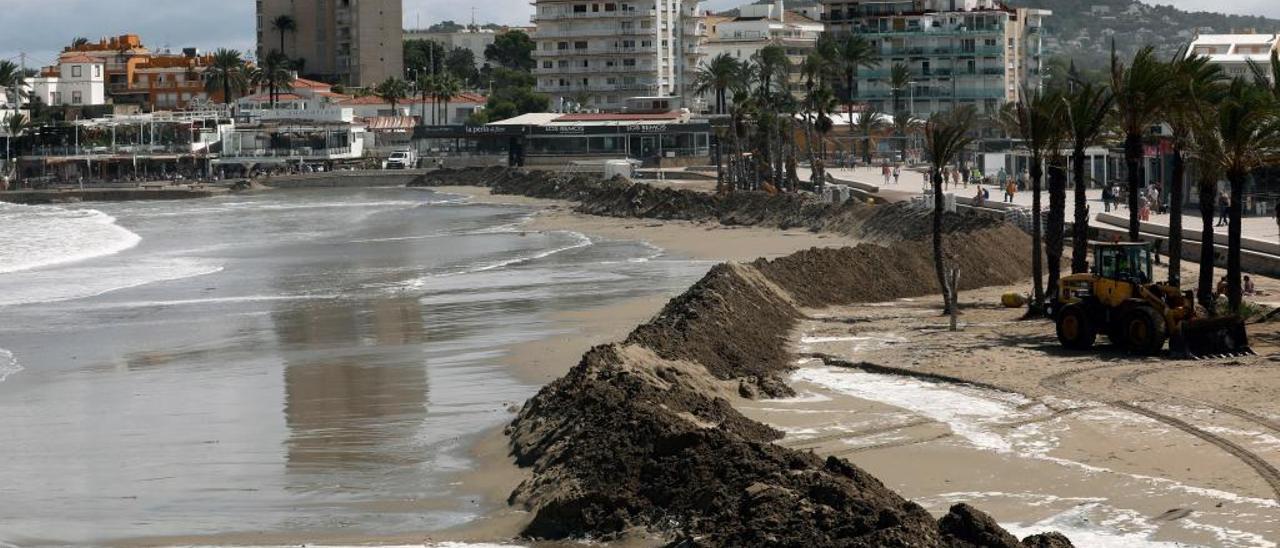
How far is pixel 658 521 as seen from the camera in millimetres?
15156

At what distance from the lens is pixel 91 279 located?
4591 centimetres

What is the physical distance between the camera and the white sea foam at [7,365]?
89.2ft

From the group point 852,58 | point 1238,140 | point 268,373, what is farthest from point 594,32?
point 268,373

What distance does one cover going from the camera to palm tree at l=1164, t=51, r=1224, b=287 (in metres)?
29.4

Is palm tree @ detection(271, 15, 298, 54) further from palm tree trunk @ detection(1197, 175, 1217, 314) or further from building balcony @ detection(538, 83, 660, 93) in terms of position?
palm tree trunk @ detection(1197, 175, 1217, 314)

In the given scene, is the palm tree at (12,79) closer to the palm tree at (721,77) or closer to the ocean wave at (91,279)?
the palm tree at (721,77)

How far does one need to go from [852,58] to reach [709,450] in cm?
10842

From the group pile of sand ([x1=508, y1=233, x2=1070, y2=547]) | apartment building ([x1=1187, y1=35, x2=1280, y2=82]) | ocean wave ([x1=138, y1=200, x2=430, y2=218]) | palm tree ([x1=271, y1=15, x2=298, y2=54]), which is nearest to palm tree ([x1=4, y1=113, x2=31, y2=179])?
ocean wave ([x1=138, y1=200, x2=430, y2=218])

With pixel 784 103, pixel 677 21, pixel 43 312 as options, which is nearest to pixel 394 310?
pixel 43 312

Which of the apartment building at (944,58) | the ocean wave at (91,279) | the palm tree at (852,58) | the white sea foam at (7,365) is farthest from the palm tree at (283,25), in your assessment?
the white sea foam at (7,365)

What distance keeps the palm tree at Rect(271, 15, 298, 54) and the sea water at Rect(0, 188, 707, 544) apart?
11231cm

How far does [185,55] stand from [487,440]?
488 feet

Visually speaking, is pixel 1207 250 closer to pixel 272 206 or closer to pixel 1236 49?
pixel 1236 49

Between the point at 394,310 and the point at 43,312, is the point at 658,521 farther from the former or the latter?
the point at 43,312
